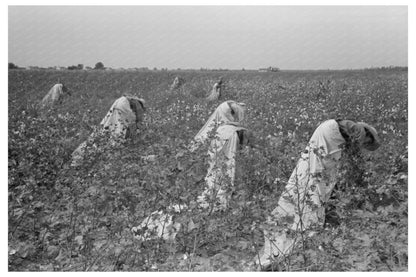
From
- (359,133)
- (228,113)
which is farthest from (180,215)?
(228,113)

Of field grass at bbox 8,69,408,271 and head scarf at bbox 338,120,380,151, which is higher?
head scarf at bbox 338,120,380,151

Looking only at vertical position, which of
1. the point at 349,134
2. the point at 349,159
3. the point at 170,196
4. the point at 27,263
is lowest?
the point at 27,263

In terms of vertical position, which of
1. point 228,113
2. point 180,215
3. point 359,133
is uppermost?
point 228,113

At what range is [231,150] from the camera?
390 cm

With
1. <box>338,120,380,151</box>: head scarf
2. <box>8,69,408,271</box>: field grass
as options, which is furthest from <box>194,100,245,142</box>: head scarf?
<box>338,120,380,151</box>: head scarf

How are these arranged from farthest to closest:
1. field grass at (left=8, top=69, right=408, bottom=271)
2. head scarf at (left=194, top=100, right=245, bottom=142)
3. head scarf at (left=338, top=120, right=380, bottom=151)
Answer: head scarf at (left=194, top=100, right=245, bottom=142), head scarf at (left=338, top=120, right=380, bottom=151), field grass at (left=8, top=69, right=408, bottom=271)

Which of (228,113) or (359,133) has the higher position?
(228,113)

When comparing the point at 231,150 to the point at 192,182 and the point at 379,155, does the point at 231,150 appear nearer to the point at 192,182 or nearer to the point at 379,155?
the point at 192,182

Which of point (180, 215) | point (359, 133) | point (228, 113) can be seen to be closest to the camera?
point (180, 215)

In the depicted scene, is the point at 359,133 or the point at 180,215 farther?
the point at 359,133

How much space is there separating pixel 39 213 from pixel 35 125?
2.20 metres

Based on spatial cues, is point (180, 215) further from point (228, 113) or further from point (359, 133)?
point (228, 113)

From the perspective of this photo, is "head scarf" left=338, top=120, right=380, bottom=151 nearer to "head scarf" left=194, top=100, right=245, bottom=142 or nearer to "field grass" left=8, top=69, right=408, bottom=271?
"field grass" left=8, top=69, right=408, bottom=271
